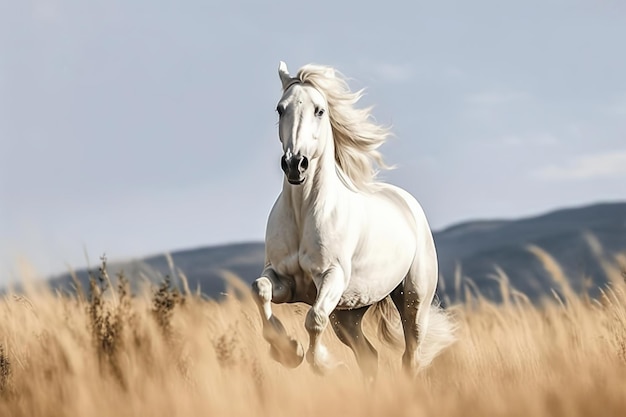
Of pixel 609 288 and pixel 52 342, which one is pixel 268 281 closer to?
pixel 52 342

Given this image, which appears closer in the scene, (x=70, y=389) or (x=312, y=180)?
(x=70, y=389)

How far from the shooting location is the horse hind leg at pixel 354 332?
7082mm

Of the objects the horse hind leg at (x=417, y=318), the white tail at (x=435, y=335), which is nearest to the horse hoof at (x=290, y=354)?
the horse hind leg at (x=417, y=318)

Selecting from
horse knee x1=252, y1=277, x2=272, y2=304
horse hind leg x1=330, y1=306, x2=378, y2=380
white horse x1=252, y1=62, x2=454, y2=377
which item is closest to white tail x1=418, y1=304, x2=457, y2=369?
white horse x1=252, y1=62, x2=454, y2=377

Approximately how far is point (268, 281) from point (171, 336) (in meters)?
0.82

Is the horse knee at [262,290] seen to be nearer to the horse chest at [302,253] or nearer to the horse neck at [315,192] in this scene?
the horse chest at [302,253]

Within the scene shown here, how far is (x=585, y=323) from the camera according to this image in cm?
762

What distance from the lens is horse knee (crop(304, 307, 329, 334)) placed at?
568cm

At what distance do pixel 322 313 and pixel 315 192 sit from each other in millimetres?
844

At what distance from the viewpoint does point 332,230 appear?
608cm

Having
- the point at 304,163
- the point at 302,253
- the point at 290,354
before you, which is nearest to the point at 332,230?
the point at 302,253

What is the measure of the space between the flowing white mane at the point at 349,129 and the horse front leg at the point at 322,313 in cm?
102

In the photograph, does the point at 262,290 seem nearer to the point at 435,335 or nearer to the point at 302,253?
the point at 302,253

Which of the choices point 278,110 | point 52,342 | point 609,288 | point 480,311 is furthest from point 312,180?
point 480,311
